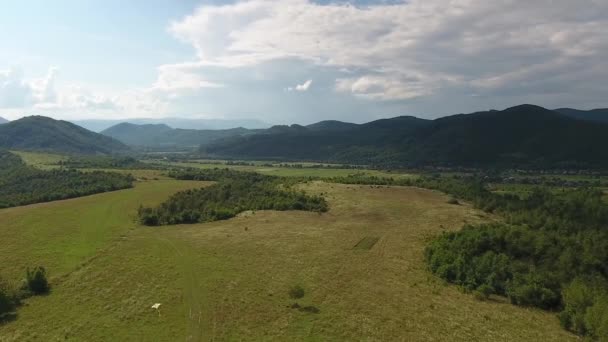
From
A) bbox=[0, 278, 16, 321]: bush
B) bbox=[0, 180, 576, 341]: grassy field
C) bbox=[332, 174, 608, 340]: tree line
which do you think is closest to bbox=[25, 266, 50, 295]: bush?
bbox=[0, 180, 576, 341]: grassy field

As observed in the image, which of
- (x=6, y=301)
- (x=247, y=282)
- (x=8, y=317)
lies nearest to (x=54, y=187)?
(x=6, y=301)

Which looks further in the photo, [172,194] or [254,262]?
[172,194]

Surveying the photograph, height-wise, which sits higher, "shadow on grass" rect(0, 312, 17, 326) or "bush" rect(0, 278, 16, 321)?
"bush" rect(0, 278, 16, 321)

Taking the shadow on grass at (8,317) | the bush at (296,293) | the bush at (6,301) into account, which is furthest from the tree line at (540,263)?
the bush at (6,301)

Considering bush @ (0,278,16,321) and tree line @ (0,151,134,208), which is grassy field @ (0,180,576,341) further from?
tree line @ (0,151,134,208)

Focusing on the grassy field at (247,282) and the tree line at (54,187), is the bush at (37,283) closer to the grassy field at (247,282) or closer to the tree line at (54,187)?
the grassy field at (247,282)

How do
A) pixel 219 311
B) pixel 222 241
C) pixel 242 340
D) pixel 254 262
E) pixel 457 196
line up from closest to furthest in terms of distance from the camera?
1. pixel 242 340
2. pixel 219 311
3. pixel 254 262
4. pixel 222 241
5. pixel 457 196

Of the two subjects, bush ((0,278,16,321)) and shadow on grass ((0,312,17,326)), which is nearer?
shadow on grass ((0,312,17,326))

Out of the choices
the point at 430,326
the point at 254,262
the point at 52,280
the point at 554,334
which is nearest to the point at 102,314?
the point at 52,280

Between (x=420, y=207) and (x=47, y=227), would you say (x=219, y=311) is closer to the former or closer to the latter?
(x=47, y=227)
